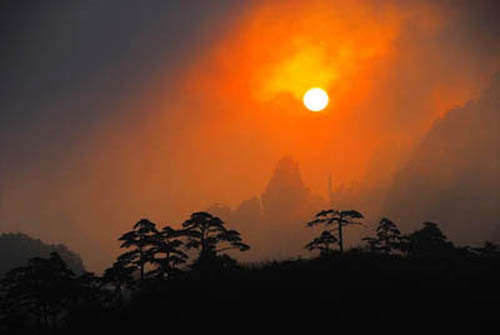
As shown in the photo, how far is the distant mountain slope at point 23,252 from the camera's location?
116 metres

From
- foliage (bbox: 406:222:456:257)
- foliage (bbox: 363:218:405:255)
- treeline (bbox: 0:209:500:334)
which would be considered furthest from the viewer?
foliage (bbox: 363:218:405:255)

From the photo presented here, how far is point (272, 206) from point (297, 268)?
132281 mm

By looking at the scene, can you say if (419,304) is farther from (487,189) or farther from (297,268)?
(487,189)

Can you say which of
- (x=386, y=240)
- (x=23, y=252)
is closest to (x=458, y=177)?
(x=386, y=240)

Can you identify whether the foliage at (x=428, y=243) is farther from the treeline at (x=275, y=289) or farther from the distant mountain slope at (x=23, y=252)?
the distant mountain slope at (x=23, y=252)

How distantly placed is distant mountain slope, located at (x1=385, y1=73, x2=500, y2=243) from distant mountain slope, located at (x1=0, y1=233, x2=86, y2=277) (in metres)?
106

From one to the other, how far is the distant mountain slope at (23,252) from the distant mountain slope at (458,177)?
106339mm

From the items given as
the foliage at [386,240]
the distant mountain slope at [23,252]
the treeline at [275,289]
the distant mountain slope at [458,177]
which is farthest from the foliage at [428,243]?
the distant mountain slope at [23,252]

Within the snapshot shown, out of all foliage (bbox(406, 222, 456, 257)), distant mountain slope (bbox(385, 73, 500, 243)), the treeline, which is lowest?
the treeline

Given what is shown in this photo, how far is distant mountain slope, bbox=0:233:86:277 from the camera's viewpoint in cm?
11600

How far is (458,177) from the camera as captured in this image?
113 m

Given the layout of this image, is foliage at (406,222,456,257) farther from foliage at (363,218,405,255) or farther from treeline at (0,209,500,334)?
treeline at (0,209,500,334)

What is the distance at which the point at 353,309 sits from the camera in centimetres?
1617

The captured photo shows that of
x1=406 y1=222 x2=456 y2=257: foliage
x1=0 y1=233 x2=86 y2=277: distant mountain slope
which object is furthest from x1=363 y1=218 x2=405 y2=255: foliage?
x1=0 y1=233 x2=86 y2=277: distant mountain slope
